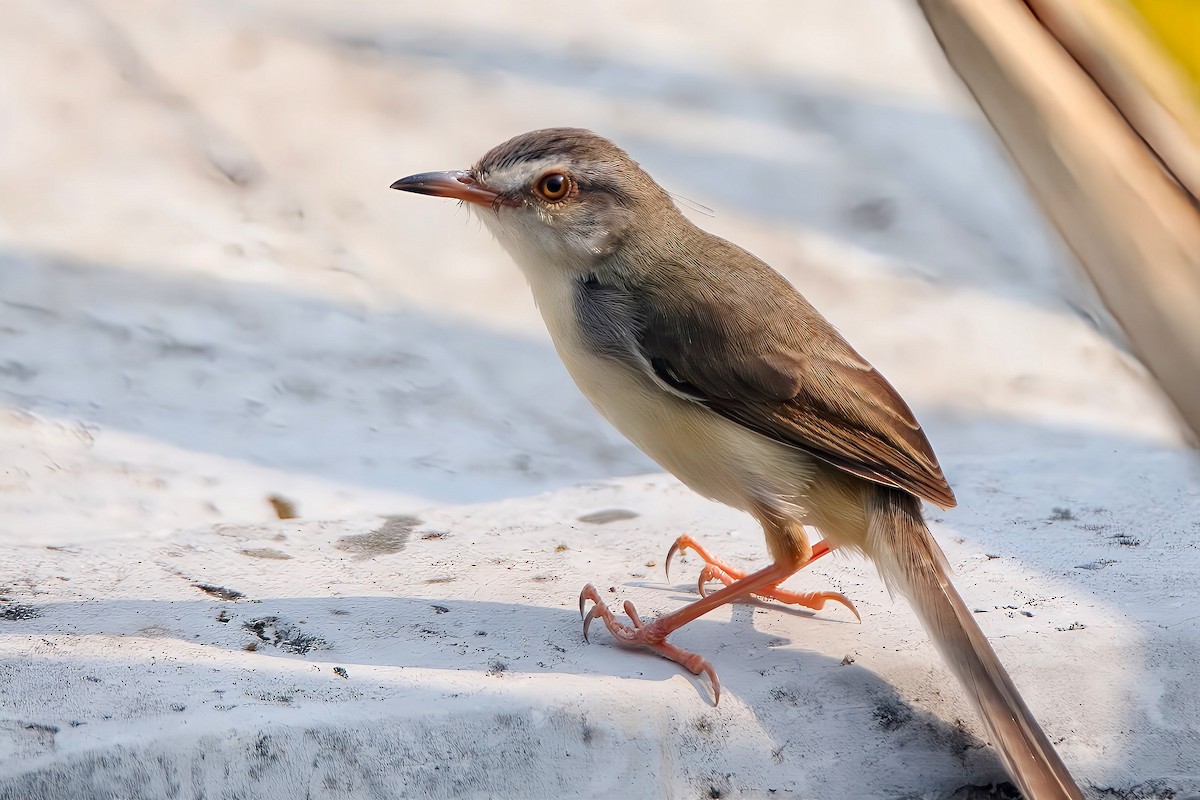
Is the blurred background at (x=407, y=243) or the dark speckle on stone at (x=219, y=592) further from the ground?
the blurred background at (x=407, y=243)

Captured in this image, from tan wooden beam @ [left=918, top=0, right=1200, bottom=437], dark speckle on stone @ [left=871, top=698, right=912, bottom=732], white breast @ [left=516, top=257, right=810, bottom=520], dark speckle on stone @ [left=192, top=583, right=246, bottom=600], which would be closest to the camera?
dark speckle on stone @ [left=871, top=698, right=912, bottom=732]

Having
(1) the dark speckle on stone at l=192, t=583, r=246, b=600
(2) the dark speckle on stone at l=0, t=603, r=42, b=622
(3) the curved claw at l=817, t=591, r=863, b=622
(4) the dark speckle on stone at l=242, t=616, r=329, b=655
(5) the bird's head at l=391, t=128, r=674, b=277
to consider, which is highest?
(5) the bird's head at l=391, t=128, r=674, b=277

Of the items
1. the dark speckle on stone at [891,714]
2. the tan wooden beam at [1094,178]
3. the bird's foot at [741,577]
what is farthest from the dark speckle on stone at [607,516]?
the tan wooden beam at [1094,178]

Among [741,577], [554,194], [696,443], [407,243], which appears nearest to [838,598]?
[741,577]

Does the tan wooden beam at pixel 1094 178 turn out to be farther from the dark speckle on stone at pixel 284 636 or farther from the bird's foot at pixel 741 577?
the dark speckle on stone at pixel 284 636

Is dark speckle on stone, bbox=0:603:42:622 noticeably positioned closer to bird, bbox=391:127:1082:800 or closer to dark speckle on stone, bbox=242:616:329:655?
dark speckle on stone, bbox=242:616:329:655

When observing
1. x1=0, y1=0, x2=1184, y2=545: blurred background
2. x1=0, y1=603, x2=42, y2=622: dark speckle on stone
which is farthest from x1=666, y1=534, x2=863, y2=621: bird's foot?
x1=0, y1=603, x2=42, y2=622: dark speckle on stone

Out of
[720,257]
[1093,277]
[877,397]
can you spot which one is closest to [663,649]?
[877,397]
